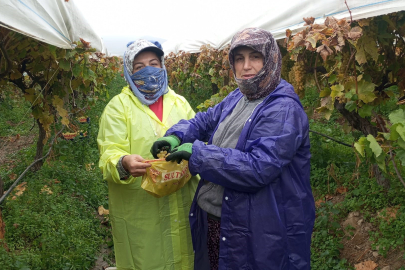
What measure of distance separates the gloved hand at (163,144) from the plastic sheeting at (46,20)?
0.82 m

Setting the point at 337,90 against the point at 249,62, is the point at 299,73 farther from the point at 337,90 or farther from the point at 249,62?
the point at 249,62

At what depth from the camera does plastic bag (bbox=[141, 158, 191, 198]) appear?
6.37ft

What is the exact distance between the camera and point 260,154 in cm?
154

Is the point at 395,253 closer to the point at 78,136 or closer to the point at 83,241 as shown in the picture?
the point at 83,241

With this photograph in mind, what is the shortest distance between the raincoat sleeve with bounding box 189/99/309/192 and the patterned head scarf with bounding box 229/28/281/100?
165 mm

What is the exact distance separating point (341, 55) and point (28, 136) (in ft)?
22.8

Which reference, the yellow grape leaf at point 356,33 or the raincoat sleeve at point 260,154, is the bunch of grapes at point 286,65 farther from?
the raincoat sleeve at point 260,154

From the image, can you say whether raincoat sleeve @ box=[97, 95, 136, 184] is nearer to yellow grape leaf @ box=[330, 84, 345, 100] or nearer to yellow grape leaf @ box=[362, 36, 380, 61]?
yellow grape leaf @ box=[330, 84, 345, 100]

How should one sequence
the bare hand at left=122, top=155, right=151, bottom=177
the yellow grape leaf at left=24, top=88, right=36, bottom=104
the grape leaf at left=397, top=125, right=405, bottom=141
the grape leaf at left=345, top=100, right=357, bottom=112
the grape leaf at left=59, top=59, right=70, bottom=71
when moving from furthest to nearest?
1. the yellow grape leaf at left=24, top=88, right=36, bottom=104
2. the grape leaf at left=59, top=59, right=70, bottom=71
3. the grape leaf at left=345, top=100, right=357, bottom=112
4. the bare hand at left=122, top=155, right=151, bottom=177
5. the grape leaf at left=397, top=125, right=405, bottom=141

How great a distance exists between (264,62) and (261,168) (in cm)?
55

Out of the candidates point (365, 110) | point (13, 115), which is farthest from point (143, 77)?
point (13, 115)

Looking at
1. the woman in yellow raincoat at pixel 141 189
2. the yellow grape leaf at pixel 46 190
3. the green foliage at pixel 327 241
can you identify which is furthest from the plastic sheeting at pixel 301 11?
the yellow grape leaf at pixel 46 190

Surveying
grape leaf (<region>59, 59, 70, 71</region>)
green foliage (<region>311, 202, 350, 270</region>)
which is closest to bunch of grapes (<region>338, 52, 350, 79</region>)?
green foliage (<region>311, 202, 350, 270</region>)

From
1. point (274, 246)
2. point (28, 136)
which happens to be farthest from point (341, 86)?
point (28, 136)
